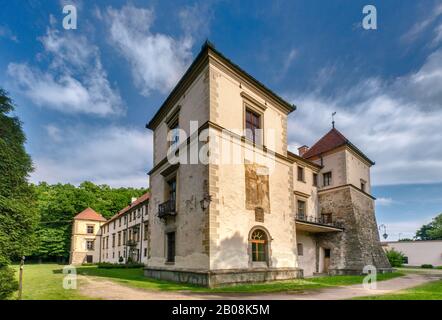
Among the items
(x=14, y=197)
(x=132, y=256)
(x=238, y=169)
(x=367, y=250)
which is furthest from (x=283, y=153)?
(x=132, y=256)

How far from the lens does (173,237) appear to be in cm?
1633

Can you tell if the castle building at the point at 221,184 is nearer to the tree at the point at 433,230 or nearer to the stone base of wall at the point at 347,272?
the stone base of wall at the point at 347,272

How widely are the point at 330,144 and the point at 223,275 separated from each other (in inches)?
747

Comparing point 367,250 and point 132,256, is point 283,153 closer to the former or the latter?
point 367,250

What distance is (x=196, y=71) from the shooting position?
1577 cm

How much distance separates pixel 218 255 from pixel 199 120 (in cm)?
672

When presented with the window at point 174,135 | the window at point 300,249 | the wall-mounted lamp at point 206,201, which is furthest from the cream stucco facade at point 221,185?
the window at point 300,249

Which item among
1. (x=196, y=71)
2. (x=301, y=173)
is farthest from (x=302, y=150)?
(x=196, y=71)

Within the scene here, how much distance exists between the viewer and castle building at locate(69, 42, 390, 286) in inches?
531

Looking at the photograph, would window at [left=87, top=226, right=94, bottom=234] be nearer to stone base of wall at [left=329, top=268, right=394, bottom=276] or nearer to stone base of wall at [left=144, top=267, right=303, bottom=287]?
stone base of wall at [left=144, top=267, right=303, bottom=287]

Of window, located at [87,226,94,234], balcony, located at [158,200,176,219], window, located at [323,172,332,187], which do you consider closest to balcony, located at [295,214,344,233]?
window, located at [323,172,332,187]

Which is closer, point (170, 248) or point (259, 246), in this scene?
point (259, 246)

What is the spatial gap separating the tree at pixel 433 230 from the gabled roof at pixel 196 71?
62.9 metres

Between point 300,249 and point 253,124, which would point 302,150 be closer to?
point 300,249
